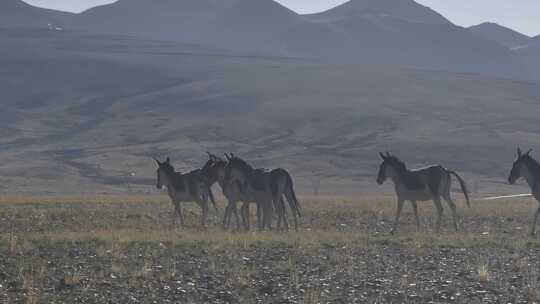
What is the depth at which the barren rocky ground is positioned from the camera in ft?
46.5

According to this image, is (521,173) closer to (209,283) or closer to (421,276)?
(421,276)

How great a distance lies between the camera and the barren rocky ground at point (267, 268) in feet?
46.5

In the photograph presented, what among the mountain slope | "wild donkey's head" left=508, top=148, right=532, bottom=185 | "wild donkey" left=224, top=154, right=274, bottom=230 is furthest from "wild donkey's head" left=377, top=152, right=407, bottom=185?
the mountain slope

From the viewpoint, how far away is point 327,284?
1512cm

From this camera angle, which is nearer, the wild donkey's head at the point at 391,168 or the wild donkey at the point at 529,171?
the wild donkey at the point at 529,171

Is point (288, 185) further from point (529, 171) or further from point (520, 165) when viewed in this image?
point (529, 171)

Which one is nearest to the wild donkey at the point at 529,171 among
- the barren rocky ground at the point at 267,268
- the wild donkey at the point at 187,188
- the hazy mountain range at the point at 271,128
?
the barren rocky ground at the point at 267,268

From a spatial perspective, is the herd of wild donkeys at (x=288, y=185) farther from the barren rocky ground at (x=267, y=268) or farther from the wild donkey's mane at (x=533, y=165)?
the barren rocky ground at (x=267, y=268)

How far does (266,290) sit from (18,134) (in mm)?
135329

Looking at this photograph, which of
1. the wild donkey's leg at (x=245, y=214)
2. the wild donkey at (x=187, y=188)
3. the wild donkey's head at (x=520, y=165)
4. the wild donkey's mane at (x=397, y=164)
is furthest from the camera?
the wild donkey at (x=187, y=188)

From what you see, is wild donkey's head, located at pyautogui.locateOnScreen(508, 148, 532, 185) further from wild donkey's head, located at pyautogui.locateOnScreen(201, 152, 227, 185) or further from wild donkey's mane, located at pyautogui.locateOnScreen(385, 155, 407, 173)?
wild donkey's head, located at pyautogui.locateOnScreen(201, 152, 227, 185)

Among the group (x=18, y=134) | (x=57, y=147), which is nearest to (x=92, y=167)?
(x=57, y=147)

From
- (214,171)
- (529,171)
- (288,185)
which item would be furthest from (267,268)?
(214,171)

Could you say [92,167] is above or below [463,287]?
below
